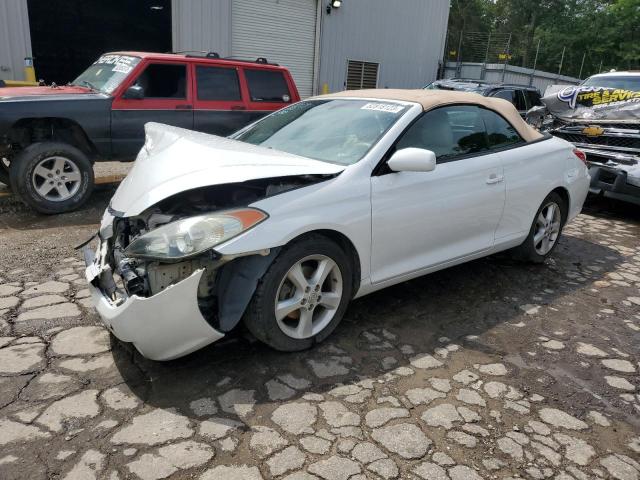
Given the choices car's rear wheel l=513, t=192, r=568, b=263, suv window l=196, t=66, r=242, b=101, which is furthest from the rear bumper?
suv window l=196, t=66, r=242, b=101

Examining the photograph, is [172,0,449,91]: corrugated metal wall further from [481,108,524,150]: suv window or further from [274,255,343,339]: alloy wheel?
[274,255,343,339]: alloy wheel

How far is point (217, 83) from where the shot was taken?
7.09 meters

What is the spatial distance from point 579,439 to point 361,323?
150cm

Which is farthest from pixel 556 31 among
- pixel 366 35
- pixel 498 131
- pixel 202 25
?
pixel 498 131

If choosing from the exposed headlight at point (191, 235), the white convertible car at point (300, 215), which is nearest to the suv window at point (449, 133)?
the white convertible car at point (300, 215)

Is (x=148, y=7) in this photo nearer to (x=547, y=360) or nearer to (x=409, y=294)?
(x=409, y=294)

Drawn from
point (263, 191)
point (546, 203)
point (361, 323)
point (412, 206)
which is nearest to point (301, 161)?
point (263, 191)

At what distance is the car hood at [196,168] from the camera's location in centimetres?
290

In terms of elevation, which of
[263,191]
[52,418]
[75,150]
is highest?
[263,191]

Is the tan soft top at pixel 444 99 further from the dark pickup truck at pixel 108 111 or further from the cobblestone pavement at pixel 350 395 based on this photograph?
the dark pickup truck at pixel 108 111

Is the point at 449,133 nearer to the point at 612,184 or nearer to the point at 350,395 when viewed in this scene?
the point at 350,395

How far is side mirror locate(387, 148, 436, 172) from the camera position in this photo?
3232mm

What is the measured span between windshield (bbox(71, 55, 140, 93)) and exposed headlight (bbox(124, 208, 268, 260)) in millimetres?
4318

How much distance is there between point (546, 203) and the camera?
476cm
